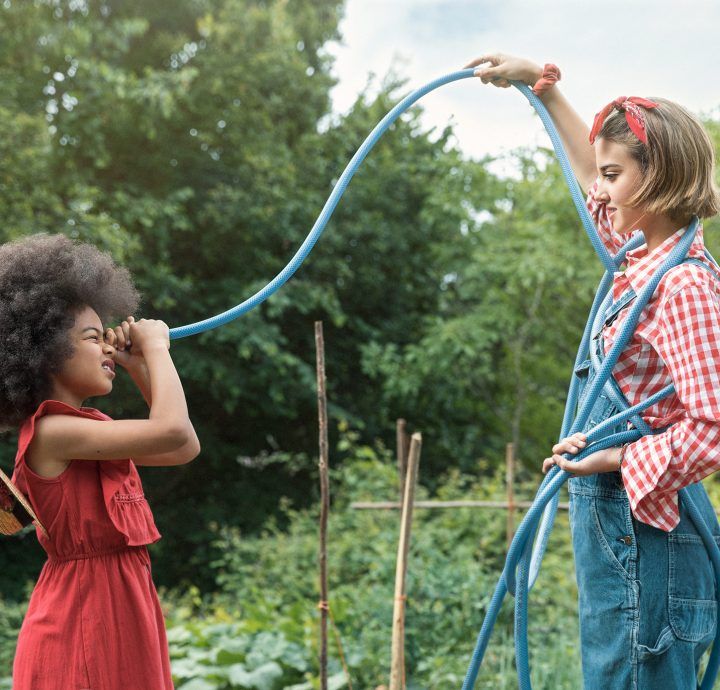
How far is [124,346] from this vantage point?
66.7 inches

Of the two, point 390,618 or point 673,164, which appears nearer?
point 673,164

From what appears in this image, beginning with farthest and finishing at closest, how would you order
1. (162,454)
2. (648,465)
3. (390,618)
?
(390,618) < (162,454) < (648,465)

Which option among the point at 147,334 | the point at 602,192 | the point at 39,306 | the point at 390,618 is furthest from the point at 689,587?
the point at 390,618

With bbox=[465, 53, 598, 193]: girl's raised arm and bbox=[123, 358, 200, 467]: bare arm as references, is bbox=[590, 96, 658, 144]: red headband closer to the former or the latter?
bbox=[465, 53, 598, 193]: girl's raised arm

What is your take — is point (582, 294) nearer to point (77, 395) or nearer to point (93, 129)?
point (93, 129)

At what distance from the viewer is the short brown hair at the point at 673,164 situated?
4.93ft

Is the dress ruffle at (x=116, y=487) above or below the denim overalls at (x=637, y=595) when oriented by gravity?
above

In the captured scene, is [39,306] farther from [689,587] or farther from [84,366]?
[689,587]

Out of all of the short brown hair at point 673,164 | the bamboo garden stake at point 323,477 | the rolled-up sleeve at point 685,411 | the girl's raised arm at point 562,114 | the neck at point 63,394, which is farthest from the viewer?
the bamboo garden stake at point 323,477

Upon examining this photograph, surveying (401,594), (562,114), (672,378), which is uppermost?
(562,114)

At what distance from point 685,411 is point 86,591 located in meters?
1.04

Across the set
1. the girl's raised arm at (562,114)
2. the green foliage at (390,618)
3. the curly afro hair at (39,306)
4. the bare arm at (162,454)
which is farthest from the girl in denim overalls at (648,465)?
the green foliage at (390,618)

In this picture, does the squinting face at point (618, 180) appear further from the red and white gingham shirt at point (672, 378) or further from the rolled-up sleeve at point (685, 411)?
the rolled-up sleeve at point (685, 411)

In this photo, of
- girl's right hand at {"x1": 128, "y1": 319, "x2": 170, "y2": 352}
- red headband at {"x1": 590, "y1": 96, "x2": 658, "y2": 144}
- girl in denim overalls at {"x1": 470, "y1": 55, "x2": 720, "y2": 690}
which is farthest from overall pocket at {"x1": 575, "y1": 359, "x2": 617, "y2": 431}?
girl's right hand at {"x1": 128, "y1": 319, "x2": 170, "y2": 352}
